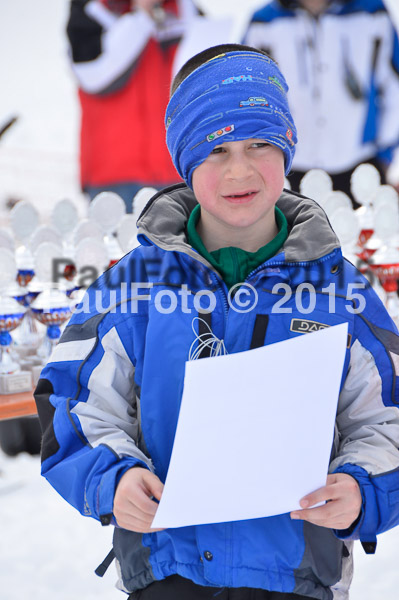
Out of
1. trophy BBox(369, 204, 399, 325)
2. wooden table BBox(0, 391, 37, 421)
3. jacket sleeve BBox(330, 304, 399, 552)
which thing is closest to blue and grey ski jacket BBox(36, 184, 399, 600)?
jacket sleeve BBox(330, 304, 399, 552)

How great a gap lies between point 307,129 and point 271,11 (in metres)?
0.59

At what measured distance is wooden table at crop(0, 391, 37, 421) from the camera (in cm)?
147

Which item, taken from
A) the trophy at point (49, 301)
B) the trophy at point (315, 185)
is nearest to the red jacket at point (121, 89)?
the trophy at point (315, 185)

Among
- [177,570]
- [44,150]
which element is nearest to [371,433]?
[177,570]

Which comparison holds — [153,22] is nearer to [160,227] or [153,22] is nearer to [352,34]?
Answer: [352,34]

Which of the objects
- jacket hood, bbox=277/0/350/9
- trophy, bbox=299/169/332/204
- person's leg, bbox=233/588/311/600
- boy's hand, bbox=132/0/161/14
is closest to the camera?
person's leg, bbox=233/588/311/600

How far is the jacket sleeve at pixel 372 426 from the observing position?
2.56ft

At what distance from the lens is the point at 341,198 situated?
6.17 feet

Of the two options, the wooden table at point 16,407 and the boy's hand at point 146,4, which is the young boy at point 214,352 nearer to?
the wooden table at point 16,407

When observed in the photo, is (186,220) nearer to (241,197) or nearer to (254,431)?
(241,197)

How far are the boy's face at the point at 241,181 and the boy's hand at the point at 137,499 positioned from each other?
1.10 feet

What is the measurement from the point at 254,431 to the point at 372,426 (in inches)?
7.3

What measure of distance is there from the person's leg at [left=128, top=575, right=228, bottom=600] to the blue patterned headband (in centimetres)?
52

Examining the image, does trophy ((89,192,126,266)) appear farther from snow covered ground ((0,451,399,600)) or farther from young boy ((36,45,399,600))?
young boy ((36,45,399,600))
